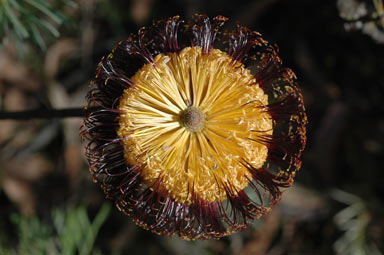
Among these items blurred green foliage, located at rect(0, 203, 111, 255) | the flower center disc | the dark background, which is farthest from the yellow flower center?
the dark background

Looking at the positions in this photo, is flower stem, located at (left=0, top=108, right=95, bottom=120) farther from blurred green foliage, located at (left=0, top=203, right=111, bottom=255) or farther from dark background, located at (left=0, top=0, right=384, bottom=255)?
dark background, located at (left=0, top=0, right=384, bottom=255)

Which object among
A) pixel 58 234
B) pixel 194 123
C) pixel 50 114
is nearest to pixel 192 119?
pixel 194 123

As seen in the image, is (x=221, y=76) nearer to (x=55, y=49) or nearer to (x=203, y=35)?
(x=203, y=35)

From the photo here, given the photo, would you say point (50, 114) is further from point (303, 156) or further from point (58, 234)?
point (303, 156)

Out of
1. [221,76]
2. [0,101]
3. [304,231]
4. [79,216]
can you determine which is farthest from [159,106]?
[304,231]

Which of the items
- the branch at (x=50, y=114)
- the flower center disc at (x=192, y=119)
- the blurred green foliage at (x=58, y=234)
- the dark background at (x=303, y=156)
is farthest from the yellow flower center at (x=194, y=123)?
the dark background at (x=303, y=156)

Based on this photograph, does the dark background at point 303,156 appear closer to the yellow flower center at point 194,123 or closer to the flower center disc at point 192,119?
→ the yellow flower center at point 194,123
